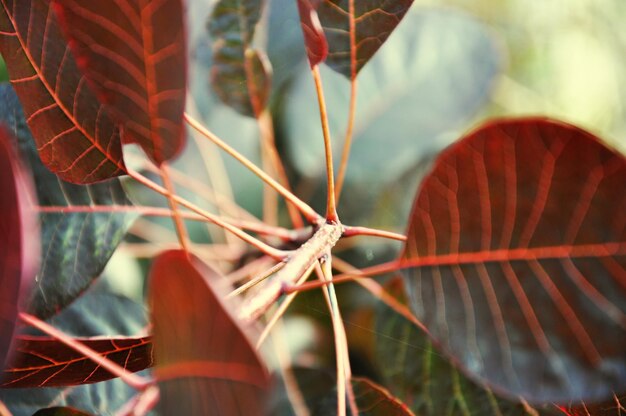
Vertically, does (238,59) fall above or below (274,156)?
above

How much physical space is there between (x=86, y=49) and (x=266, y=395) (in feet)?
0.69

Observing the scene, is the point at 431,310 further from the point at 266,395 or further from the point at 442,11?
the point at 442,11

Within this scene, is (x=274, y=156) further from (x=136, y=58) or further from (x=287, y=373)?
(x=136, y=58)

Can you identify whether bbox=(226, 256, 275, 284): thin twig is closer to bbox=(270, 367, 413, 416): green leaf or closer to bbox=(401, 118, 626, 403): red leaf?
bbox=(270, 367, 413, 416): green leaf

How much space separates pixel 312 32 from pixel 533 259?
0.59ft

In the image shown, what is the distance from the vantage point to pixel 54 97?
39 cm

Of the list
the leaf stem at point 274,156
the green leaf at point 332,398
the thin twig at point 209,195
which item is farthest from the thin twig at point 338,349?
the thin twig at point 209,195

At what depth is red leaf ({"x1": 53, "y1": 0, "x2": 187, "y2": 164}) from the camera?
313 mm

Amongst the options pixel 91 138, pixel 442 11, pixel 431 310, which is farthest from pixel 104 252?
pixel 442 11

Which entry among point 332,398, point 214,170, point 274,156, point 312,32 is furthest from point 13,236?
point 214,170

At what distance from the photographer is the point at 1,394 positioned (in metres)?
0.43

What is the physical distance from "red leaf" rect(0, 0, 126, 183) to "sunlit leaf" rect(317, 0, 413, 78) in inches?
6.3

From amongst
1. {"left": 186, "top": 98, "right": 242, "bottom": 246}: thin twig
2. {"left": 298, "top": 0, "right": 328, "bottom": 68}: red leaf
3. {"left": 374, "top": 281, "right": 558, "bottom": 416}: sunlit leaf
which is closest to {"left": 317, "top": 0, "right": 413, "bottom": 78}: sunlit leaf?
{"left": 298, "top": 0, "right": 328, "bottom": 68}: red leaf

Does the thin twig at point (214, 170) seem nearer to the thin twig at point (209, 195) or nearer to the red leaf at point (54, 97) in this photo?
the thin twig at point (209, 195)
